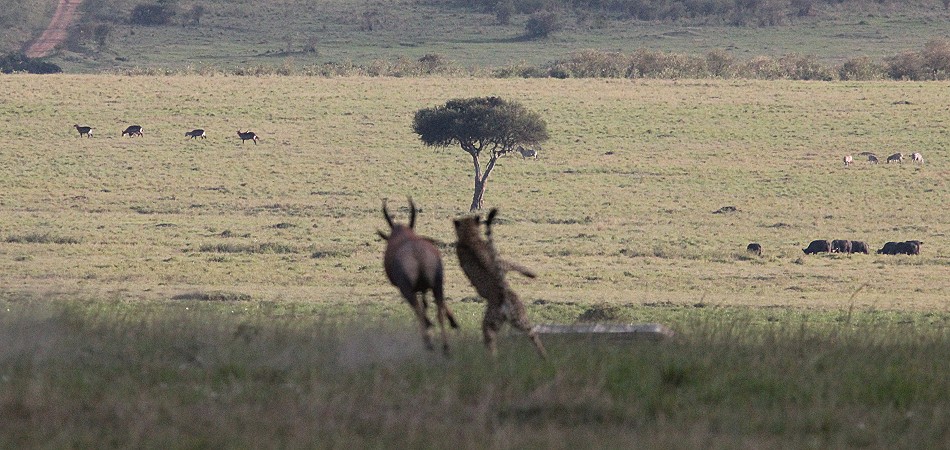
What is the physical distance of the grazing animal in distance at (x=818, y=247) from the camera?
34188 millimetres

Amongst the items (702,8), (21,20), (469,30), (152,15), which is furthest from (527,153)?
(21,20)

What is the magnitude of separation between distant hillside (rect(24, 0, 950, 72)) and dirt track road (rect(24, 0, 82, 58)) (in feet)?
4.81

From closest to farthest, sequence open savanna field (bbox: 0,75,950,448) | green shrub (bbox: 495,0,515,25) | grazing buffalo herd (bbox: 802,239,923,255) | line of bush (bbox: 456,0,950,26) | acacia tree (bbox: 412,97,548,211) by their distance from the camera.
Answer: open savanna field (bbox: 0,75,950,448), grazing buffalo herd (bbox: 802,239,923,255), acacia tree (bbox: 412,97,548,211), line of bush (bbox: 456,0,950,26), green shrub (bbox: 495,0,515,25)

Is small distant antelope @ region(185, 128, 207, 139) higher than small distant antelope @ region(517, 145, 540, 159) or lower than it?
higher

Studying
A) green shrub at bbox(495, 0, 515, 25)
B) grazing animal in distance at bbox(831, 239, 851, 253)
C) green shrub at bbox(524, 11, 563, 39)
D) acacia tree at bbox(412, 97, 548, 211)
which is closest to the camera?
grazing animal in distance at bbox(831, 239, 851, 253)

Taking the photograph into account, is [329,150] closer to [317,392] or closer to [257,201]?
[257,201]

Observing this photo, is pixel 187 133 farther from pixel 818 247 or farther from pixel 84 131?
pixel 818 247

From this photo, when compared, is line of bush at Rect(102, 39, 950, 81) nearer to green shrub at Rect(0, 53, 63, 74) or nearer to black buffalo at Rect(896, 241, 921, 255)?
green shrub at Rect(0, 53, 63, 74)

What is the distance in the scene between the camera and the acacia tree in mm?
44719

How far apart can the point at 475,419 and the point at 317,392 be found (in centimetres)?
73

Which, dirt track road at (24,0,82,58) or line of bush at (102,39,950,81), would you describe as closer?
line of bush at (102,39,950,81)

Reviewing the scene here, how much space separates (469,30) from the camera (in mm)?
102188

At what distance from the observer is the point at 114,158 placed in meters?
49.4

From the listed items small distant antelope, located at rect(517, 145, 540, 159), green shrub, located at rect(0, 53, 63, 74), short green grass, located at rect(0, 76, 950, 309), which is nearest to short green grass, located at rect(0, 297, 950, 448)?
short green grass, located at rect(0, 76, 950, 309)
